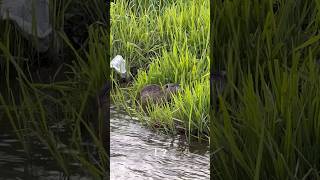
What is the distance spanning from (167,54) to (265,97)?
151 centimetres

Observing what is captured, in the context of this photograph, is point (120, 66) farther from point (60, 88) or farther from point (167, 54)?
point (60, 88)

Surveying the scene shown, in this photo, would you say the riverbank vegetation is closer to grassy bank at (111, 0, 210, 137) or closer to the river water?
the river water

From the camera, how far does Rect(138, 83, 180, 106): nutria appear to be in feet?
8.27

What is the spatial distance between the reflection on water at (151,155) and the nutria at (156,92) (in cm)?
24

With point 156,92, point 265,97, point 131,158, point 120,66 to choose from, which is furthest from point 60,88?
point 120,66

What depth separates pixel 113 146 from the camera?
1926 millimetres

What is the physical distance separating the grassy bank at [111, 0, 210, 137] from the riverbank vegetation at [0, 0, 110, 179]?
0.95 m

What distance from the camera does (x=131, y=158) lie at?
1803 mm

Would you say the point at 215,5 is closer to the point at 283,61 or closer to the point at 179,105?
the point at 283,61

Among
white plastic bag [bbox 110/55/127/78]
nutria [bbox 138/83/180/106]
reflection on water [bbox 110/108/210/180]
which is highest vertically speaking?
white plastic bag [bbox 110/55/127/78]

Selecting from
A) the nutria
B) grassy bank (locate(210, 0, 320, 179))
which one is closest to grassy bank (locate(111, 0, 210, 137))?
the nutria

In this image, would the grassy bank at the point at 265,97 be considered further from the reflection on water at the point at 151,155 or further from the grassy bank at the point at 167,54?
the grassy bank at the point at 167,54

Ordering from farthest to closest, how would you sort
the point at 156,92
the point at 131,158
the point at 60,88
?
the point at 156,92 < the point at 131,158 < the point at 60,88

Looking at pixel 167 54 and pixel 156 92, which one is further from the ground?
pixel 167 54
